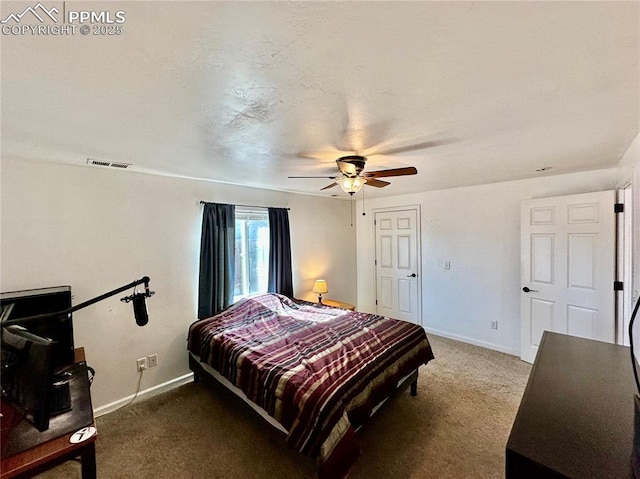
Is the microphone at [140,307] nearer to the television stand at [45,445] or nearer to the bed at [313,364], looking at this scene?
the television stand at [45,445]

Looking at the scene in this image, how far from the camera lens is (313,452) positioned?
163cm

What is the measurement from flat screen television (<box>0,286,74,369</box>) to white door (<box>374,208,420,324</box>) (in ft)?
13.6

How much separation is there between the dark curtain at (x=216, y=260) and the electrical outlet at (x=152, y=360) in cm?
55

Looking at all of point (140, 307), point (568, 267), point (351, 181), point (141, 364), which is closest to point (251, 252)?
point (141, 364)

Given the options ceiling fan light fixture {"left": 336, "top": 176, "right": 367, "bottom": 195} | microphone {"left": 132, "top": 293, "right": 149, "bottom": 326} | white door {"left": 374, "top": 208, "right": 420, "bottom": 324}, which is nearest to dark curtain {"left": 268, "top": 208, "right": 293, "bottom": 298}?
ceiling fan light fixture {"left": 336, "top": 176, "right": 367, "bottom": 195}

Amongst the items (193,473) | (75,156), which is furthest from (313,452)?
(75,156)

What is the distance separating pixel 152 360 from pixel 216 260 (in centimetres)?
119

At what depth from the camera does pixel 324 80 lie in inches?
45.8

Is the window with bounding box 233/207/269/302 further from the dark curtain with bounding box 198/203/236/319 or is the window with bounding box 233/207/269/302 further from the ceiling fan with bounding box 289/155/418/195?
the ceiling fan with bounding box 289/155/418/195

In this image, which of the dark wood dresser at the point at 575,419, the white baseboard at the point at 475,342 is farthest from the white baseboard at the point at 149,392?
the white baseboard at the point at 475,342

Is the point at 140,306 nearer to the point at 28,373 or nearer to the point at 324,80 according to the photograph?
the point at 28,373

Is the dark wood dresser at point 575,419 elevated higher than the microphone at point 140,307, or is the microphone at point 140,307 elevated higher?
the microphone at point 140,307

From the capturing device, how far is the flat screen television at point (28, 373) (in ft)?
3.73

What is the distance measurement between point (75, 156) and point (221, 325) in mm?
1917
